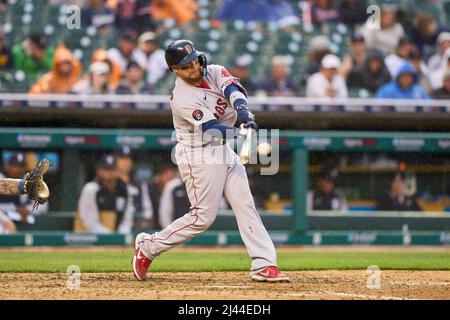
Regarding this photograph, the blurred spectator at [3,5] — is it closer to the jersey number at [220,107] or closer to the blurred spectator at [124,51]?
the blurred spectator at [124,51]

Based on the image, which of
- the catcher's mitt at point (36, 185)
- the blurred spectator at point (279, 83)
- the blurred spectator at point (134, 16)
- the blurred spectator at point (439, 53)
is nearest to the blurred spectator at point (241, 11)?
the blurred spectator at point (134, 16)

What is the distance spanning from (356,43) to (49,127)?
13.1 feet

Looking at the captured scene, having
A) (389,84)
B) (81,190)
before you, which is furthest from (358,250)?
(81,190)

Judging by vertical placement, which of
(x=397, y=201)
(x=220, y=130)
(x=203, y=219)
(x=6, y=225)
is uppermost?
(x=220, y=130)

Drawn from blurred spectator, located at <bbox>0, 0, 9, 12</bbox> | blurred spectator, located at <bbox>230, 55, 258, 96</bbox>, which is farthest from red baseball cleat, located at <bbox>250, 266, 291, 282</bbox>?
blurred spectator, located at <bbox>0, 0, 9, 12</bbox>

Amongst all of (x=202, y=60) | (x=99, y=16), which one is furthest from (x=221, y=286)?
(x=99, y=16)

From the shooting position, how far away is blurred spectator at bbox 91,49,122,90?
35.8 feet

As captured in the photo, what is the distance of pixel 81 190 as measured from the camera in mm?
9844

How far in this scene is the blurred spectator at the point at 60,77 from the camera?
416 inches

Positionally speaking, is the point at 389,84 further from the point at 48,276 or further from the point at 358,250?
the point at 48,276

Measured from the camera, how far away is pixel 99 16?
12398mm

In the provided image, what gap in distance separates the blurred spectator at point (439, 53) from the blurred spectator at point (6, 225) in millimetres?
5426

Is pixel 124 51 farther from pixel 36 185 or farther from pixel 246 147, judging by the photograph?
pixel 246 147

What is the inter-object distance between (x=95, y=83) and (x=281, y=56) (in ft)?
8.34
